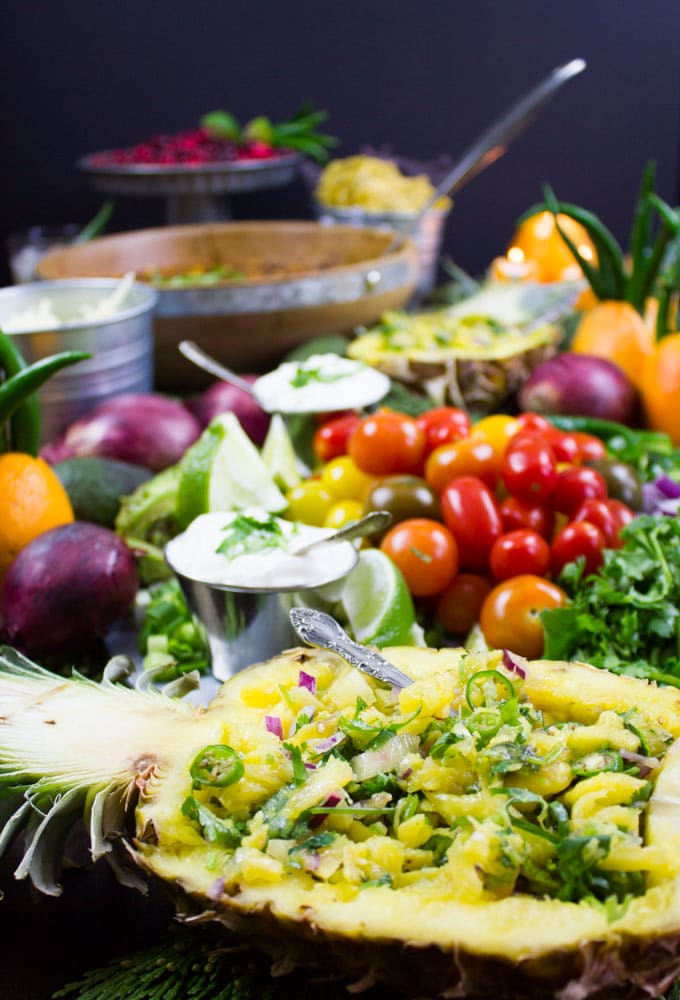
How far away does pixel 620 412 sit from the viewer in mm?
2605

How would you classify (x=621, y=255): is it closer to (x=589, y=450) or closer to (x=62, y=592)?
(x=589, y=450)

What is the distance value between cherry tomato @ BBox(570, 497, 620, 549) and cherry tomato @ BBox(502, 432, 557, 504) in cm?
7

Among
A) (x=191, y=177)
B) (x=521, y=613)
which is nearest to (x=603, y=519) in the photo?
(x=521, y=613)

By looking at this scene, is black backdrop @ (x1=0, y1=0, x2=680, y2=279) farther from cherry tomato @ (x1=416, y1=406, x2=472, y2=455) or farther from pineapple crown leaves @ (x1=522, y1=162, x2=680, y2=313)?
cherry tomato @ (x1=416, y1=406, x2=472, y2=455)

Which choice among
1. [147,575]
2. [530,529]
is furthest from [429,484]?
[147,575]

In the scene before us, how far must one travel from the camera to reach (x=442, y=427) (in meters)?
2.04

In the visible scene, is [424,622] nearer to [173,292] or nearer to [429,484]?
[429,484]

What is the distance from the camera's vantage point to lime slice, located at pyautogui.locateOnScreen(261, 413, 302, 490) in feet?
7.15

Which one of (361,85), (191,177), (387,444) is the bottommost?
(387,444)

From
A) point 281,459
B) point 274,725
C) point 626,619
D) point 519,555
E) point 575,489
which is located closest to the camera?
point 274,725

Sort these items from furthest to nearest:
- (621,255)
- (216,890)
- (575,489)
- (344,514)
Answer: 1. (621,255)
2. (344,514)
3. (575,489)
4. (216,890)

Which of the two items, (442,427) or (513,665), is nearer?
(513,665)

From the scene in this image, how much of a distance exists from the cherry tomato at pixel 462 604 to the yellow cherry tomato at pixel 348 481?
1.02 feet

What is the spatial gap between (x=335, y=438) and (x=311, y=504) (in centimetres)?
22
